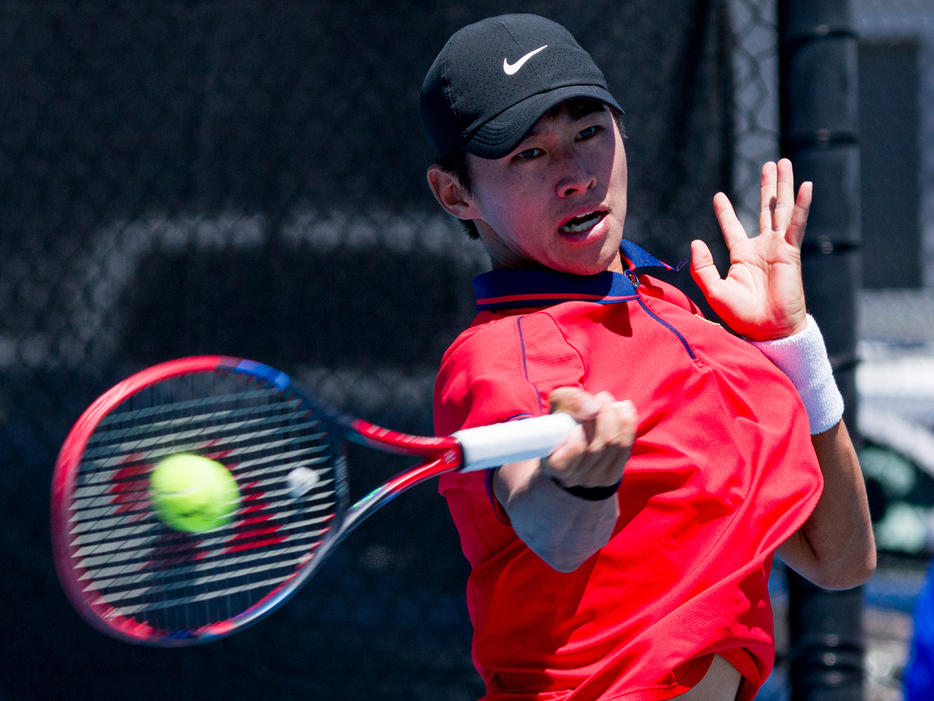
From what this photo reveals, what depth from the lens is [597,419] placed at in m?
1.01

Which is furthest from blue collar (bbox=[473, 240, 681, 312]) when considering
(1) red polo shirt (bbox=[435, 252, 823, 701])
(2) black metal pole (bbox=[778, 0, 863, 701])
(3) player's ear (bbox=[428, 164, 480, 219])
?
(2) black metal pole (bbox=[778, 0, 863, 701])

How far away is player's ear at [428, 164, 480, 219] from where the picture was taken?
1.37 metres

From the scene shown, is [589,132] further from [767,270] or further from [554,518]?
[554,518]

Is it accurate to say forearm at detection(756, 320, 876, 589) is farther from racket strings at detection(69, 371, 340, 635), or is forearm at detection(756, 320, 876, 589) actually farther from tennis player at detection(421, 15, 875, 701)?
racket strings at detection(69, 371, 340, 635)

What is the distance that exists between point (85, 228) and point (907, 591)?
3225mm

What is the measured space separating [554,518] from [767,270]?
628mm

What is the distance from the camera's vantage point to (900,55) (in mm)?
6859

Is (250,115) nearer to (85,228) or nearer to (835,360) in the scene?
(85,228)

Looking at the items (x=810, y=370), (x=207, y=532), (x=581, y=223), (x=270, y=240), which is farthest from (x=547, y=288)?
(x=270, y=240)

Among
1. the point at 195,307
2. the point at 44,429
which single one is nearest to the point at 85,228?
the point at 195,307

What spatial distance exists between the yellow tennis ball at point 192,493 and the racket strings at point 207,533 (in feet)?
0.04

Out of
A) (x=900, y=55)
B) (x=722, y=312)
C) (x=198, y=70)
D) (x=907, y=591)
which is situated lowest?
(x=907, y=591)

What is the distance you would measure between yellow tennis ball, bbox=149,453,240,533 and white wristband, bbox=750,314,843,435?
808 mm

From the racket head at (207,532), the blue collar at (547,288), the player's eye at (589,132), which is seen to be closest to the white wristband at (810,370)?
the blue collar at (547,288)
